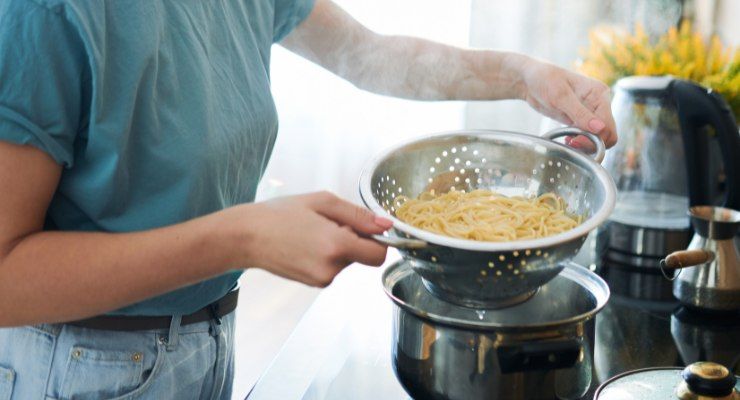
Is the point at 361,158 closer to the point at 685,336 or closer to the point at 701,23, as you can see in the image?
the point at 701,23

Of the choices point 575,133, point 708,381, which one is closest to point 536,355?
point 708,381

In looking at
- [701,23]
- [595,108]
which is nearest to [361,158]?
[701,23]

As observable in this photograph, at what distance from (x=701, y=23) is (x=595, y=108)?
6.42ft

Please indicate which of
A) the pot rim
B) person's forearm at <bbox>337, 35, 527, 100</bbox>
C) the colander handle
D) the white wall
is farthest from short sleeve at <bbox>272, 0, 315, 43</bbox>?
the white wall

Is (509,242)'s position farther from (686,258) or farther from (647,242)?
(647,242)

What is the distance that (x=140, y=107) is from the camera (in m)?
0.93

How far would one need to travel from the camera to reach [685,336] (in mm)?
1246

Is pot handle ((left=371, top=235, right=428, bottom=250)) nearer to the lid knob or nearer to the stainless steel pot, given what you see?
the stainless steel pot

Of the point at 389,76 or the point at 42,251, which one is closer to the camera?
the point at 42,251

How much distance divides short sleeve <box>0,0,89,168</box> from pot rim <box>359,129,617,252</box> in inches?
13.1

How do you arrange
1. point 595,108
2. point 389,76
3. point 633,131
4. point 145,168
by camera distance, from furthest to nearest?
point 633,131
point 389,76
point 595,108
point 145,168

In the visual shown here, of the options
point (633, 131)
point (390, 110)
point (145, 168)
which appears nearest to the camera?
point (145, 168)

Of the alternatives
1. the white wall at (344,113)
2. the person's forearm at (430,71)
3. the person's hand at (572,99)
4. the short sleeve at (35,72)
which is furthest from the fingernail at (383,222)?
the white wall at (344,113)

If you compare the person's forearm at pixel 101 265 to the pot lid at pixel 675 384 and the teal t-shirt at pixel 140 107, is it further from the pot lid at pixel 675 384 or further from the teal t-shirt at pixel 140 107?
the pot lid at pixel 675 384
